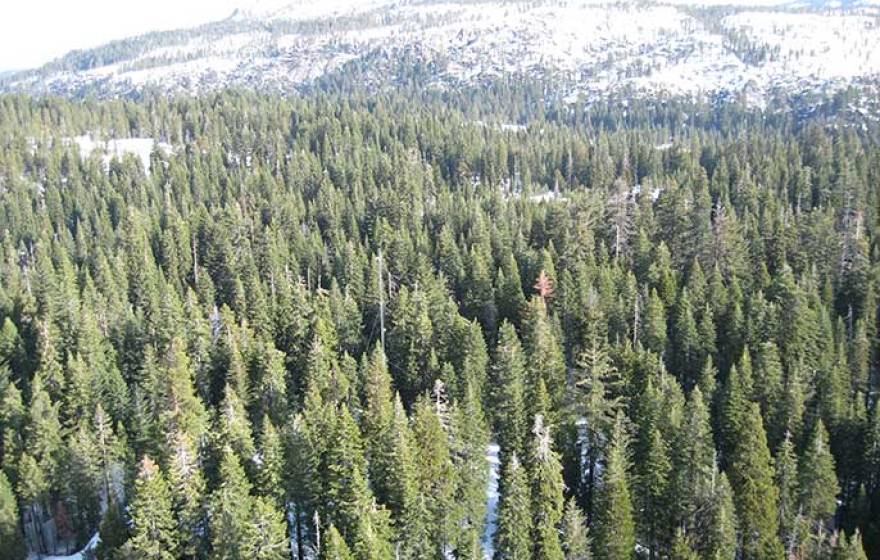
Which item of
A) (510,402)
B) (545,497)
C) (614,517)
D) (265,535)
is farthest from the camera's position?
(510,402)

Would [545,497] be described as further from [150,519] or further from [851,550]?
[150,519]

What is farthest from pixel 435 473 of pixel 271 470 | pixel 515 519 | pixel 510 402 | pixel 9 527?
pixel 9 527

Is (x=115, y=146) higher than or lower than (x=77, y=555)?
higher

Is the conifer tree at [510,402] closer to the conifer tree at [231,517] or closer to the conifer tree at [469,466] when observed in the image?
the conifer tree at [469,466]

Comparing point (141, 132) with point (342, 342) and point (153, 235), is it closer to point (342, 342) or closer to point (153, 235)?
point (153, 235)

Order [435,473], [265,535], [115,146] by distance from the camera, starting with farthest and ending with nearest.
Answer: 1. [115,146]
2. [435,473]
3. [265,535]

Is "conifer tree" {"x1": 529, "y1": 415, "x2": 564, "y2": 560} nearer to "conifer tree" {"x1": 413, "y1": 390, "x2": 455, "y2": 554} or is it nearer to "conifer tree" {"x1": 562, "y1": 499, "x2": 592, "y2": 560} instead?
"conifer tree" {"x1": 562, "y1": 499, "x2": 592, "y2": 560}

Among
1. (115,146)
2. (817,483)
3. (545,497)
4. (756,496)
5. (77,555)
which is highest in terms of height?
(115,146)

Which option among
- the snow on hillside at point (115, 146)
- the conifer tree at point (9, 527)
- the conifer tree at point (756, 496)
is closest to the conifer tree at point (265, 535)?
the conifer tree at point (9, 527)

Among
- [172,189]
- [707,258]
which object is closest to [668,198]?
[707,258]

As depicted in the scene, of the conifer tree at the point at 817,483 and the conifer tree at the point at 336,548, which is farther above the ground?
the conifer tree at the point at 336,548
